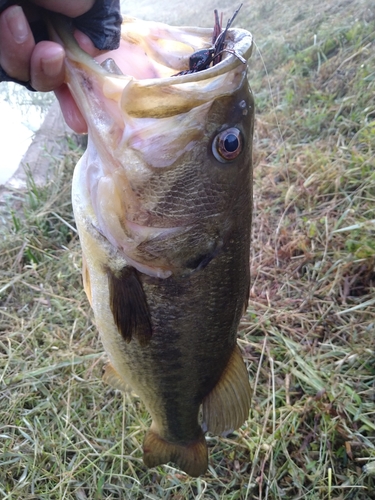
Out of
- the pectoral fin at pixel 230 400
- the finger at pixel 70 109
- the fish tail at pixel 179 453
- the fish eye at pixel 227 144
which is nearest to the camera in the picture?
the fish eye at pixel 227 144

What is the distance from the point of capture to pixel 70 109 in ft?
4.49

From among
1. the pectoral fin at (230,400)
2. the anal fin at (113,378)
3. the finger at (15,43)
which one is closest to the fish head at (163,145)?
the finger at (15,43)

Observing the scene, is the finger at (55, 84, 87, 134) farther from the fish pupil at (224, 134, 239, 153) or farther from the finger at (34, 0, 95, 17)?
the fish pupil at (224, 134, 239, 153)

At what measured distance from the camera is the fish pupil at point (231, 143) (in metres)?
1.20

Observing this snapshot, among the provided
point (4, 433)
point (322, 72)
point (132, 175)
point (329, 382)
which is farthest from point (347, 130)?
point (4, 433)

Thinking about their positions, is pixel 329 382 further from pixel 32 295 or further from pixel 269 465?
pixel 32 295

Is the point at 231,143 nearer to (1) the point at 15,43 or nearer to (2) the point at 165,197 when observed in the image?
(2) the point at 165,197

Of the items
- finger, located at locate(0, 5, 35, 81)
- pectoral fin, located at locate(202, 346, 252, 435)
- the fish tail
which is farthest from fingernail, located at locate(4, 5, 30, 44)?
the fish tail

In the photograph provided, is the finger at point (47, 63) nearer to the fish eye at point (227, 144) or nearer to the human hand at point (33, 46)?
the human hand at point (33, 46)

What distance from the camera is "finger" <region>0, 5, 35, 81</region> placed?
43.0 inches

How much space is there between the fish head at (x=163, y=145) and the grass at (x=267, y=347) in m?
1.46

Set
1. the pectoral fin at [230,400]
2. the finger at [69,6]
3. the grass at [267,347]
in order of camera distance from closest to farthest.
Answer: the finger at [69,6] → the pectoral fin at [230,400] → the grass at [267,347]

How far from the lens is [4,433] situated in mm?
2484

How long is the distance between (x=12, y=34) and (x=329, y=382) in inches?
89.5
